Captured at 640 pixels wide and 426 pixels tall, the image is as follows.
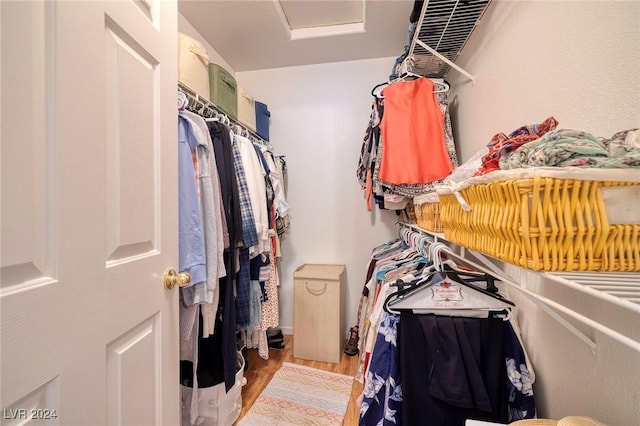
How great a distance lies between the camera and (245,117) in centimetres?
190

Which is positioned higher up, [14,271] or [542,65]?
[542,65]

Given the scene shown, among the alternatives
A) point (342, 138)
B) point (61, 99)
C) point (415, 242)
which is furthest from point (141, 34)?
point (342, 138)

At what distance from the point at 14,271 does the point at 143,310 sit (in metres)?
0.33

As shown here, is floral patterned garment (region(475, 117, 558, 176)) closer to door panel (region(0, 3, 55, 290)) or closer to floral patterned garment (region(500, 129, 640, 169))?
floral patterned garment (region(500, 129, 640, 169))

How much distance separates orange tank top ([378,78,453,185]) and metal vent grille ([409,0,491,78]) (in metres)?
0.21

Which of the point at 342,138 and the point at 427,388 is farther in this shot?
the point at 342,138

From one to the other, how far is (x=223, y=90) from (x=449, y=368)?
1817 mm

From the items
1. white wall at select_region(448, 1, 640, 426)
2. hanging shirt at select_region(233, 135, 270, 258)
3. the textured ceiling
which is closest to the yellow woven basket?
white wall at select_region(448, 1, 640, 426)

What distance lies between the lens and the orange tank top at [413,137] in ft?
4.44

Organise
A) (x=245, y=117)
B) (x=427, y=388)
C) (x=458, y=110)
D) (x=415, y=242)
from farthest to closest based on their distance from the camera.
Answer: (x=245, y=117) → (x=458, y=110) → (x=415, y=242) → (x=427, y=388)

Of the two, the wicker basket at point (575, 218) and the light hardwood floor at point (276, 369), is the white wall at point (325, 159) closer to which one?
the light hardwood floor at point (276, 369)

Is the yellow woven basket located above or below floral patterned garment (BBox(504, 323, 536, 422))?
above

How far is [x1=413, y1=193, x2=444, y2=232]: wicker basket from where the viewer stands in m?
1.08

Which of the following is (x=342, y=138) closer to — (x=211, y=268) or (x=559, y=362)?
(x=211, y=268)
